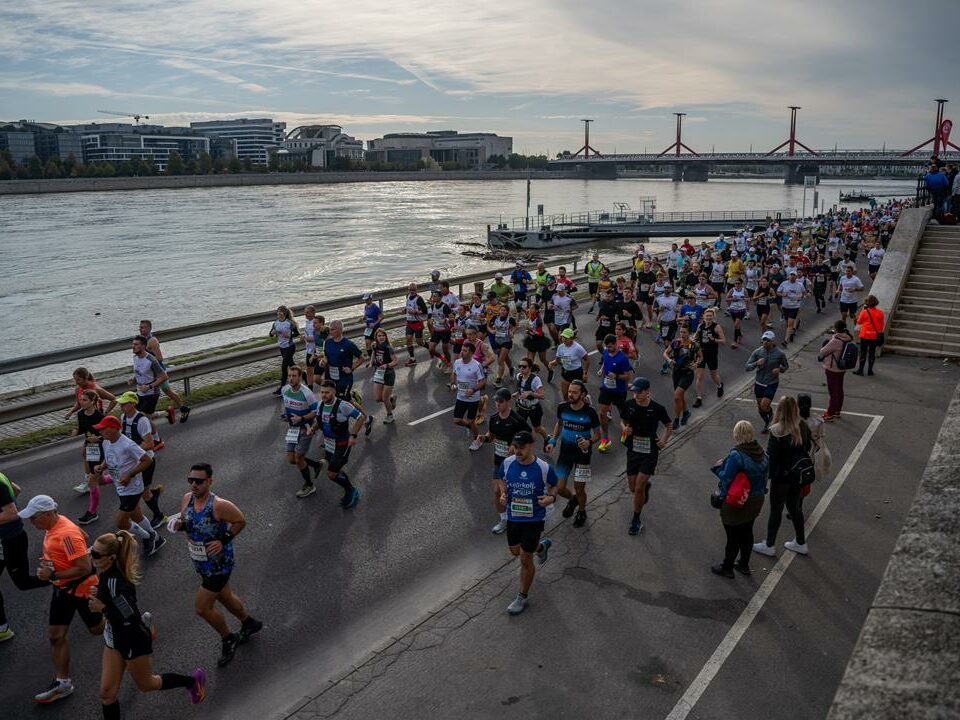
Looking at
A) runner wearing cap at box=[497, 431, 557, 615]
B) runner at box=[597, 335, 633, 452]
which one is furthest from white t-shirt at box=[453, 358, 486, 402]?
runner wearing cap at box=[497, 431, 557, 615]

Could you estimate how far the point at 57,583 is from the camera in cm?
596

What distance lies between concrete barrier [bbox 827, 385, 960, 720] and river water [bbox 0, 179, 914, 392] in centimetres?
2187

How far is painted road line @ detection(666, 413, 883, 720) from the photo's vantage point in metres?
5.89

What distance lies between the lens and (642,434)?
8.44 metres

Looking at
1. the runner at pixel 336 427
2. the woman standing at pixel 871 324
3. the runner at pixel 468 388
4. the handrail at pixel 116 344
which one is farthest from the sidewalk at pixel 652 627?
the handrail at pixel 116 344

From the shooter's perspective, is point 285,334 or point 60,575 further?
point 285,334

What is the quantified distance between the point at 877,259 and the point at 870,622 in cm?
2577

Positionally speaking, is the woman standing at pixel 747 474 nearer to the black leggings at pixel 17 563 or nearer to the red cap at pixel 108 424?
the red cap at pixel 108 424

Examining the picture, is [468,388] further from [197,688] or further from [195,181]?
[195,181]

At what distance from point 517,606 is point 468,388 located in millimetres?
4457

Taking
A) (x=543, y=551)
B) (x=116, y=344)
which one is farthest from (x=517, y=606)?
(x=116, y=344)

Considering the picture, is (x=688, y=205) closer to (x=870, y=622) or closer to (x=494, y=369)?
(x=494, y=369)

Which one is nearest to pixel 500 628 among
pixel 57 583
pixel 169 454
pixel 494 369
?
pixel 57 583

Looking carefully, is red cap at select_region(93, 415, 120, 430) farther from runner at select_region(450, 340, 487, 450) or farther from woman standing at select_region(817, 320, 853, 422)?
woman standing at select_region(817, 320, 853, 422)
